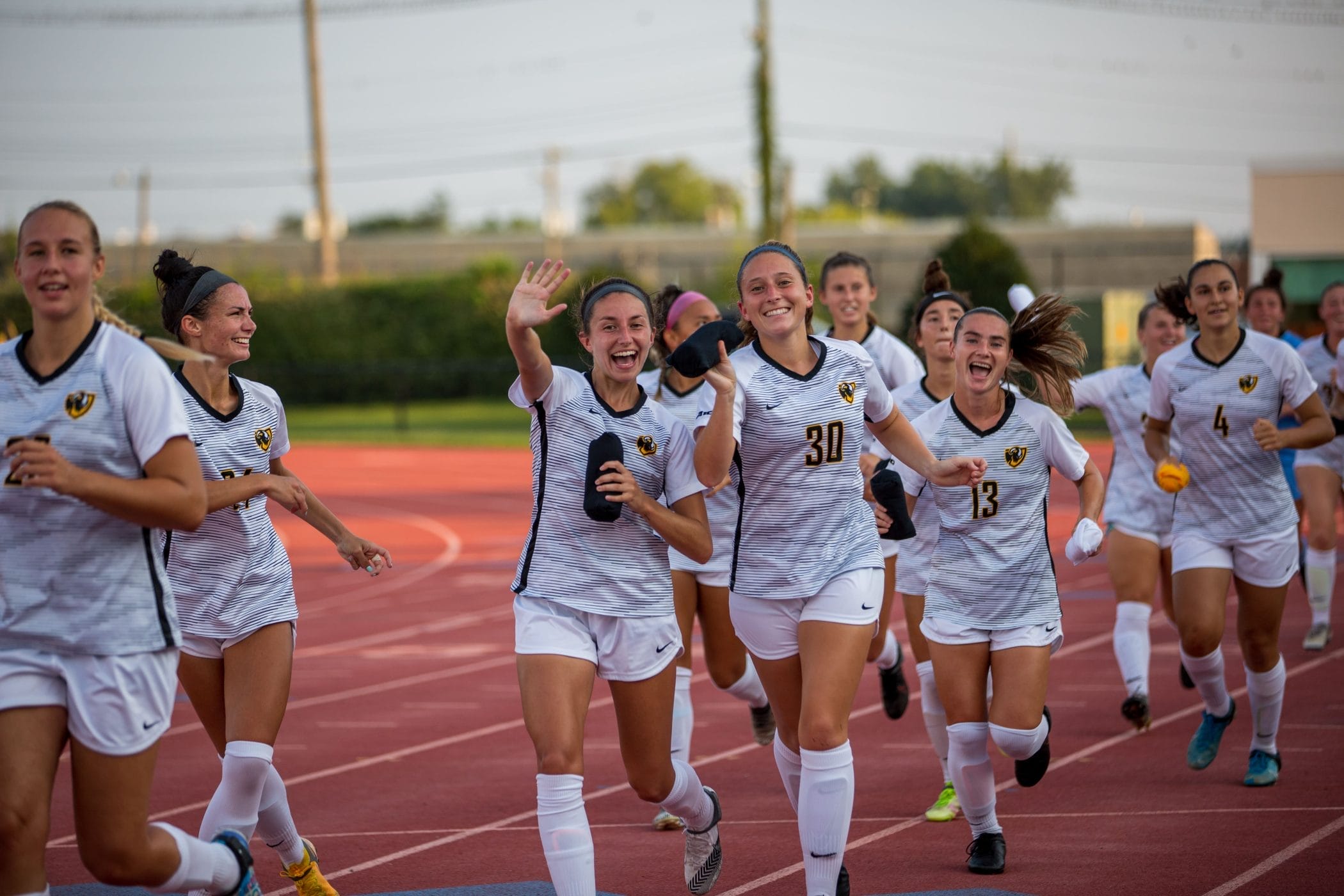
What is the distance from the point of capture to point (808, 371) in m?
5.20

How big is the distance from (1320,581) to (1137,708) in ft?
11.0

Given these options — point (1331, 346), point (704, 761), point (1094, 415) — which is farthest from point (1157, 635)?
point (1094, 415)

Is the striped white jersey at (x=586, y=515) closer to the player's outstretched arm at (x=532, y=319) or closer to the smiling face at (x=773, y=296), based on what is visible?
the player's outstretched arm at (x=532, y=319)

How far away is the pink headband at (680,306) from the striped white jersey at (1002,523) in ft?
6.05

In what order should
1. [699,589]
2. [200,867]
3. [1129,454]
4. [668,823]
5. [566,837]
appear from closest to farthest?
[200,867] < [566,837] < [668,823] < [699,589] < [1129,454]

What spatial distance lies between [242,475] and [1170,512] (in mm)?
5073

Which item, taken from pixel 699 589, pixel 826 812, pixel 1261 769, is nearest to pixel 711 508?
pixel 699 589

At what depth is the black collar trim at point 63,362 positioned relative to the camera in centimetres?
393

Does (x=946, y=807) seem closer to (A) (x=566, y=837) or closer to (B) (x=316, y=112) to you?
(A) (x=566, y=837)

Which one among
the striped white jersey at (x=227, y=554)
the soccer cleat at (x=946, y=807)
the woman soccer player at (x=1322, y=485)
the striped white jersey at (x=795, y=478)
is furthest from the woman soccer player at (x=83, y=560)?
the woman soccer player at (x=1322, y=485)

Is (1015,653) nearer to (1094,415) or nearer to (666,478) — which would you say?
(666,478)

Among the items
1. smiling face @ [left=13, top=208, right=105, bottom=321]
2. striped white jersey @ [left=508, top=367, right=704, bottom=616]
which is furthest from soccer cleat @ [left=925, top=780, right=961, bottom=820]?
smiling face @ [left=13, top=208, right=105, bottom=321]

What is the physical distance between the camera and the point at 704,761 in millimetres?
7887

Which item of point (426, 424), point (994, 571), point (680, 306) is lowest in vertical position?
point (426, 424)
